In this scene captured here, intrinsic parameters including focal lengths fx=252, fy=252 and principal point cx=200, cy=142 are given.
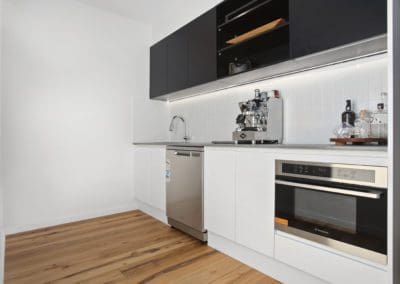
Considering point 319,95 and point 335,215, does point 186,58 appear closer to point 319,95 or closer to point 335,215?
point 319,95

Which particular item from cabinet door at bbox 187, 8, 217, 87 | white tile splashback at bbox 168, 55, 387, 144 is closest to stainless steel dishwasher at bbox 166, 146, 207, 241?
white tile splashback at bbox 168, 55, 387, 144

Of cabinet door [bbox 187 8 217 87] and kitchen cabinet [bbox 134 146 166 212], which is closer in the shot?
cabinet door [bbox 187 8 217 87]

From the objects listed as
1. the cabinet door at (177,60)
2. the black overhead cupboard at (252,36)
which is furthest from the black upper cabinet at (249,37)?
the cabinet door at (177,60)

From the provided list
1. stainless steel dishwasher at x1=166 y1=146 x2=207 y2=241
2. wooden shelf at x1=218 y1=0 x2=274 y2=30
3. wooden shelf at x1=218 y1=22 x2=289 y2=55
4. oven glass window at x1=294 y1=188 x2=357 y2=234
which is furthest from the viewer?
stainless steel dishwasher at x1=166 y1=146 x2=207 y2=241

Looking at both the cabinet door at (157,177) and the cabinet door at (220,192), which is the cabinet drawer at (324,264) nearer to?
the cabinet door at (220,192)

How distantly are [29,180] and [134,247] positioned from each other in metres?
1.38

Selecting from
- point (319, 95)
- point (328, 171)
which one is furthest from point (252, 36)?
point (328, 171)

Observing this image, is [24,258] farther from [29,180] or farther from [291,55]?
[291,55]

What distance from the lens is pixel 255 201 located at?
1.73m

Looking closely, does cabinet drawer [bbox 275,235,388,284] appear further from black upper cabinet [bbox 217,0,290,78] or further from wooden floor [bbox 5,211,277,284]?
black upper cabinet [bbox 217,0,290,78]

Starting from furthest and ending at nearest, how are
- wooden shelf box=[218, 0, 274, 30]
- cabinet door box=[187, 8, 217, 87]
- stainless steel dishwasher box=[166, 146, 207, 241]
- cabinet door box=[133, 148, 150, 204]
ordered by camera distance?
cabinet door box=[133, 148, 150, 204] < cabinet door box=[187, 8, 217, 87] < stainless steel dishwasher box=[166, 146, 207, 241] < wooden shelf box=[218, 0, 274, 30]

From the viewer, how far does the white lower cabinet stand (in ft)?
5.44

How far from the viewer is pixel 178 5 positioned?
298 centimetres

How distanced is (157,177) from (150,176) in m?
0.18
